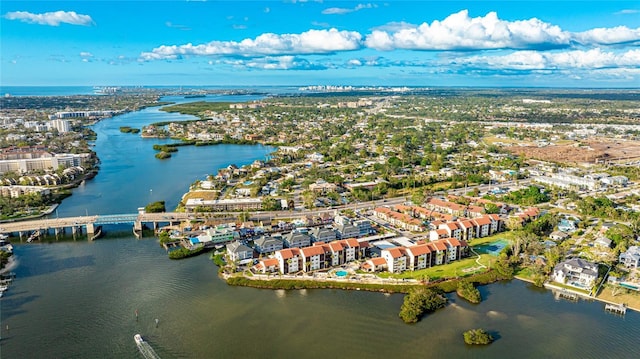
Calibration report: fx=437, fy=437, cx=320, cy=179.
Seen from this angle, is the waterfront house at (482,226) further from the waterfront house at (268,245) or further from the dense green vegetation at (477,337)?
the waterfront house at (268,245)

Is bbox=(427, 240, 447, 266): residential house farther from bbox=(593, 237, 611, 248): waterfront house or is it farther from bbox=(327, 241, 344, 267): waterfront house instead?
bbox=(593, 237, 611, 248): waterfront house

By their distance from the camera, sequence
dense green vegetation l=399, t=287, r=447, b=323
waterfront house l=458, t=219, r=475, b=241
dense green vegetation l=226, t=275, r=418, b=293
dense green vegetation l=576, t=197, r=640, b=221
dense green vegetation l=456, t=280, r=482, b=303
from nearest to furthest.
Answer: dense green vegetation l=399, t=287, r=447, b=323, dense green vegetation l=456, t=280, r=482, b=303, dense green vegetation l=226, t=275, r=418, b=293, waterfront house l=458, t=219, r=475, b=241, dense green vegetation l=576, t=197, r=640, b=221

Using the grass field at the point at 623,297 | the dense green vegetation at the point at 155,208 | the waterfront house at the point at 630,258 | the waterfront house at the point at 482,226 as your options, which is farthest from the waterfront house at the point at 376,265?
the dense green vegetation at the point at 155,208

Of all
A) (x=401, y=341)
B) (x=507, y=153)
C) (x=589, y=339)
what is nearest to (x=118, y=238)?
(x=401, y=341)

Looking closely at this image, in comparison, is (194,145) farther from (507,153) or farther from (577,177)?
(577,177)

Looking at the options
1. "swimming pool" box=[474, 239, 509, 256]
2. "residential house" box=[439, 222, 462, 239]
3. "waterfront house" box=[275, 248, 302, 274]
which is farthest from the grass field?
"waterfront house" box=[275, 248, 302, 274]

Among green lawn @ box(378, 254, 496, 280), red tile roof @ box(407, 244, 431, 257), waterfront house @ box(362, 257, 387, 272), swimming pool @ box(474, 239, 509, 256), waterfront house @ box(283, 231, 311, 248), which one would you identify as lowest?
green lawn @ box(378, 254, 496, 280)
